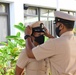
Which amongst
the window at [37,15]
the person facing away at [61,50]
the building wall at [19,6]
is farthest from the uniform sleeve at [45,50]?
the window at [37,15]

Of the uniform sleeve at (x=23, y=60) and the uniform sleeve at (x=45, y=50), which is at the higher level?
the uniform sleeve at (x=45, y=50)

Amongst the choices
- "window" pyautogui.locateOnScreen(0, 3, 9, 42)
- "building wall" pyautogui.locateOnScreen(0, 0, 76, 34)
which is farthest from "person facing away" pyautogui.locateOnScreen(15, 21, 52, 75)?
"window" pyautogui.locateOnScreen(0, 3, 9, 42)

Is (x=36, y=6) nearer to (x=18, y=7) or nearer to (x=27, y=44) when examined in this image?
(x=18, y=7)

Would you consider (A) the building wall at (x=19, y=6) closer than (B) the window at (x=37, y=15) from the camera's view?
Yes

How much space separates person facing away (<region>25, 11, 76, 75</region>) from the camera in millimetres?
2125

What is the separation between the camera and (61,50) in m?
2.13

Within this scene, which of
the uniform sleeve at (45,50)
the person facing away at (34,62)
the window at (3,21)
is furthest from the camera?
the window at (3,21)

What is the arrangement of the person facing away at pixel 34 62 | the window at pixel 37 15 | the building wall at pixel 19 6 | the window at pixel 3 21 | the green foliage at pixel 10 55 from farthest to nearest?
the window at pixel 37 15 → the building wall at pixel 19 6 → the window at pixel 3 21 → the green foliage at pixel 10 55 → the person facing away at pixel 34 62

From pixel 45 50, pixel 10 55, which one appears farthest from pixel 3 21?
pixel 45 50

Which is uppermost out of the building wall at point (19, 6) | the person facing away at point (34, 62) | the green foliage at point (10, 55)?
the building wall at point (19, 6)

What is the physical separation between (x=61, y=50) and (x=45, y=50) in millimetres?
138

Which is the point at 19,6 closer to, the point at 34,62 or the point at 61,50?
the point at 34,62

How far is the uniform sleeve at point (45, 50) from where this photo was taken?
2111mm

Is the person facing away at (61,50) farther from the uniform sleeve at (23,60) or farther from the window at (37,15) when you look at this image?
the window at (37,15)
